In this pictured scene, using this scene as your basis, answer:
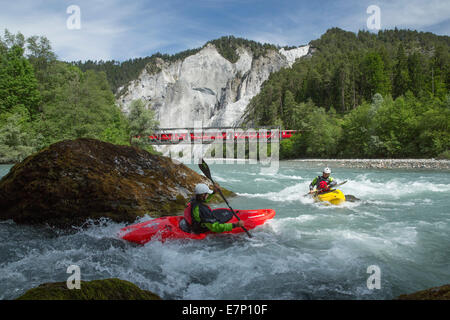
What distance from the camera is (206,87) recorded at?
11038 cm

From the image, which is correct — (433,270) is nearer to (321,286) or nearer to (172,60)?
(321,286)

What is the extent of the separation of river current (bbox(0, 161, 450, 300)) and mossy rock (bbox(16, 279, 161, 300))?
40.1 inches

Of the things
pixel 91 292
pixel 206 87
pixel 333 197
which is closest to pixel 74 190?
pixel 91 292

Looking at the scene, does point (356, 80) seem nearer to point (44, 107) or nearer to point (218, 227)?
point (44, 107)

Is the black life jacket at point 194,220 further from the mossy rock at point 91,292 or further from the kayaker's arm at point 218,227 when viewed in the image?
the mossy rock at point 91,292

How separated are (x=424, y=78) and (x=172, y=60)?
342ft

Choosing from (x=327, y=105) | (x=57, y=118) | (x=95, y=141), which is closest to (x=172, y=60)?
(x=327, y=105)

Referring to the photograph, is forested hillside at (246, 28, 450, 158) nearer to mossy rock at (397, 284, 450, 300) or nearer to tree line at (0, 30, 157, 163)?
tree line at (0, 30, 157, 163)

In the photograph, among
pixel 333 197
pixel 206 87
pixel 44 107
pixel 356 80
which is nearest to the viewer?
pixel 333 197

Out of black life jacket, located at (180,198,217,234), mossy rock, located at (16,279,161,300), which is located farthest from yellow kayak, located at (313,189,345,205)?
mossy rock, located at (16,279,161,300)

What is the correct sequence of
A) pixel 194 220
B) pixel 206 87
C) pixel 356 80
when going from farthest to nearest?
pixel 206 87, pixel 356 80, pixel 194 220

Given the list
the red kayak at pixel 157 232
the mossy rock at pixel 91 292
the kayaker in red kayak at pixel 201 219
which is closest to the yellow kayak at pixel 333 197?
the red kayak at pixel 157 232

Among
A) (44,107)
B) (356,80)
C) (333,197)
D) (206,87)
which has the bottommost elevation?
(333,197)

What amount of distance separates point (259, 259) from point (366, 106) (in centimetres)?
3682
